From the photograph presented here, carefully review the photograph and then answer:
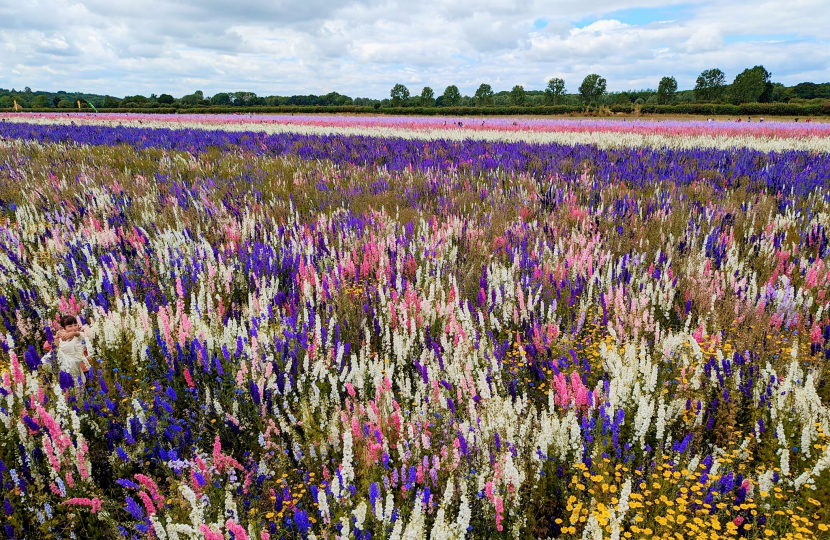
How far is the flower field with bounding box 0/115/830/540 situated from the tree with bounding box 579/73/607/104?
69206mm

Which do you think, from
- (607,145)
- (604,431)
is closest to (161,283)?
(604,431)

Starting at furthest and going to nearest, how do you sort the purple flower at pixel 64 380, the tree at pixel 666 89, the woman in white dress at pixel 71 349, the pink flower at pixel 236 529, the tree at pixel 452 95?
the tree at pixel 452 95 < the tree at pixel 666 89 < the woman in white dress at pixel 71 349 < the purple flower at pixel 64 380 < the pink flower at pixel 236 529

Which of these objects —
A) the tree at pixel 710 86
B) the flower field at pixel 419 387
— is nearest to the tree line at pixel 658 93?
the tree at pixel 710 86

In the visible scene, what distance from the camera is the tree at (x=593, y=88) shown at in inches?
2544

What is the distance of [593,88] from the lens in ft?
214

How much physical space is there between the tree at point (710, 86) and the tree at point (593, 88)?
2300 cm

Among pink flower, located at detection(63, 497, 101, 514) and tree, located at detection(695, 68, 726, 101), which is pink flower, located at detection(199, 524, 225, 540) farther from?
tree, located at detection(695, 68, 726, 101)

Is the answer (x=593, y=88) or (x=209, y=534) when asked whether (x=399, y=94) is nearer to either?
(x=593, y=88)

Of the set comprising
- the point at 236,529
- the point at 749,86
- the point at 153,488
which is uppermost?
the point at 749,86

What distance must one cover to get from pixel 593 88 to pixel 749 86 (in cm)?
2264

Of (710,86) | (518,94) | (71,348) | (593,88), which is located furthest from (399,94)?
(71,348)

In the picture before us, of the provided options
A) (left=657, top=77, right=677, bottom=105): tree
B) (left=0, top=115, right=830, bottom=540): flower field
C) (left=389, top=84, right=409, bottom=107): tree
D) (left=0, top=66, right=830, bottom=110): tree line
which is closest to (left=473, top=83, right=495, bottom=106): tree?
(left=0, top=66, right=830, bottom=110): tree line

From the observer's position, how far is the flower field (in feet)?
5.14

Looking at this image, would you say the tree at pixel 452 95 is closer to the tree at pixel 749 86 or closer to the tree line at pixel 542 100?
the tree line at pixel 542 100
